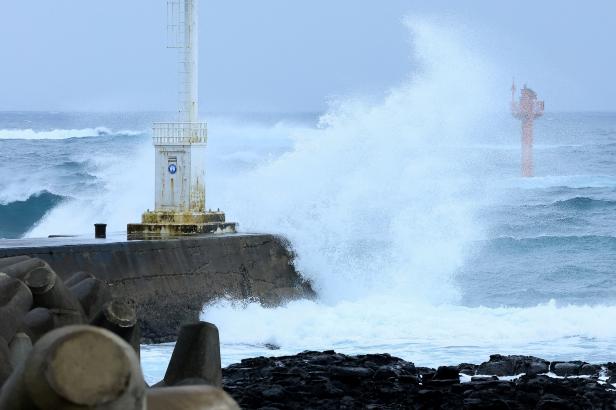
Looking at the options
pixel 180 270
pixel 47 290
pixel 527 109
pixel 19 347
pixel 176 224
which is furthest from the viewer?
pixel 527 109

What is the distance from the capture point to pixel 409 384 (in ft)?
32.0

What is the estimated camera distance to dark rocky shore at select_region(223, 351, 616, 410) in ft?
28.8

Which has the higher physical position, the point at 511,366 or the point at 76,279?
the point at 76,279

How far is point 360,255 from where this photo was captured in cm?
1861

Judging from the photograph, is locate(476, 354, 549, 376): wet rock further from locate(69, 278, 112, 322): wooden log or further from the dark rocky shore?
locate(69, 278, 112, 322): wooden log

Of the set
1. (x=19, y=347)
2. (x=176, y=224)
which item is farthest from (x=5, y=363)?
(x=176, y=224)

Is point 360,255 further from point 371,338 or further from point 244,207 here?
point 371,338

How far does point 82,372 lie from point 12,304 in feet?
8.98

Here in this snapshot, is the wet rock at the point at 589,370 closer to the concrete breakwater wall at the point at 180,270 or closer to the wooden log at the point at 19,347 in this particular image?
the concrete breakwater wall at the point at 180,270

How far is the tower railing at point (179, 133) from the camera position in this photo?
16062mm

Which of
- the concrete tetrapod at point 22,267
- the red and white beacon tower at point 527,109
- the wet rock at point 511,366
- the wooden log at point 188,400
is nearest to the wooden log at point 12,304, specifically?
the concrete tetrapod at point 22,267

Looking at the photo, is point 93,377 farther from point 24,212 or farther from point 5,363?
point 24,212

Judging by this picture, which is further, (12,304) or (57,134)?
(57,134)

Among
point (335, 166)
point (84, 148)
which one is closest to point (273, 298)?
point (335, 166)
